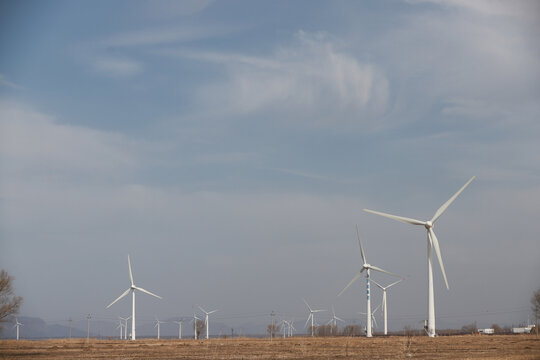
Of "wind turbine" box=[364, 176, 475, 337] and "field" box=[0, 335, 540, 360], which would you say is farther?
"wind turbine" box=[364, 176, 475, 337]

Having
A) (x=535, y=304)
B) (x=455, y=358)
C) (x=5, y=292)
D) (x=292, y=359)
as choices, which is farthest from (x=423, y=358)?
(x=535, y=304)

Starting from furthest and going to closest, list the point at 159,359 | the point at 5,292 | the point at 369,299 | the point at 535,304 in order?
1. the point at 535,304
2. the point at 369,299
3. the point at 5,292
4. the point at 159,359

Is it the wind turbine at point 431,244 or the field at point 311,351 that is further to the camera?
the wind turbine at point 431,244

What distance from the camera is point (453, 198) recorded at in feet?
324

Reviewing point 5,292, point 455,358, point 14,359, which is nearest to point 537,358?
point 455,358

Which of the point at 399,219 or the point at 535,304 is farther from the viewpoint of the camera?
the point at 535,304

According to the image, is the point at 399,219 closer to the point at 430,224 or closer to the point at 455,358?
the point at 430,224

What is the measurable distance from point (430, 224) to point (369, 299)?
35.2 metres

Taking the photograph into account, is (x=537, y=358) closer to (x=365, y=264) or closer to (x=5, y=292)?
(x=365, y=264)

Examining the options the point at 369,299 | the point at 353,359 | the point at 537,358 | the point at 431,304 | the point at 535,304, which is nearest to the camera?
the point at 537,358

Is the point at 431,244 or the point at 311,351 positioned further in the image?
the point at 431,244

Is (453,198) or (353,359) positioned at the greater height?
(453,198)

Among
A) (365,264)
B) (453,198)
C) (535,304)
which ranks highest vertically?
(453,198)

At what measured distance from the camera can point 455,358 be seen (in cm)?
4631
